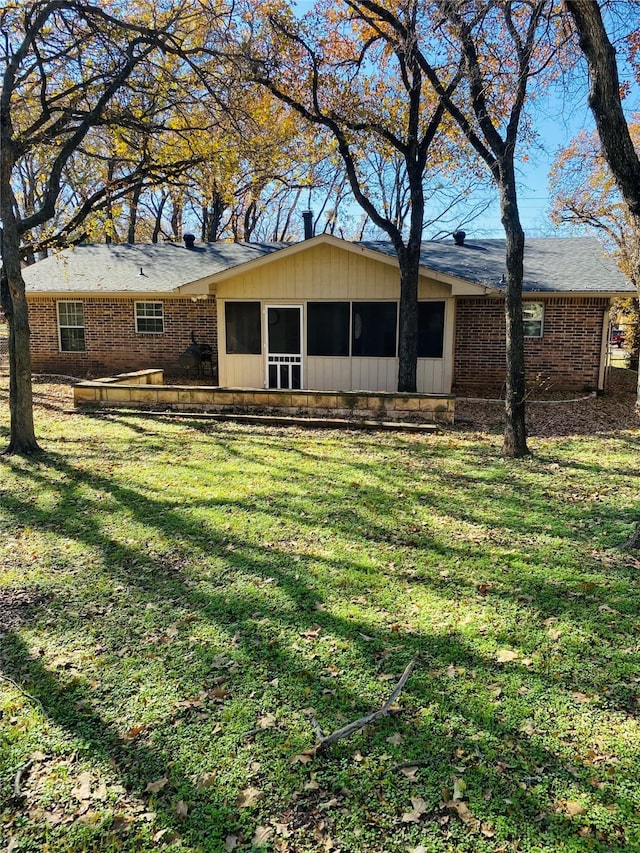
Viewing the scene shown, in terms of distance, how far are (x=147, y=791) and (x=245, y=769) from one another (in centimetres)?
42

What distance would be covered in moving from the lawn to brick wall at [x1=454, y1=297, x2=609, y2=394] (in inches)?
304

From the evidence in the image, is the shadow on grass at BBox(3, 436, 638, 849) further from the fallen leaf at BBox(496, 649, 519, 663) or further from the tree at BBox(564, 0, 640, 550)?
the tree at BBox(564, 0, 640, 550)

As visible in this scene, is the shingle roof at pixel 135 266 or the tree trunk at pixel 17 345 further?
the shingle roof at pixel 135 266

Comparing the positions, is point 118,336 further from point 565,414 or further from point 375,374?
point 565,414

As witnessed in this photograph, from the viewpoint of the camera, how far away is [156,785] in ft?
7.86

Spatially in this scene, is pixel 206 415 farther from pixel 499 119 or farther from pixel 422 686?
pixel 422 686

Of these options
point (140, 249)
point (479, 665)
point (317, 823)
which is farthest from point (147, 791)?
point (140, 249)

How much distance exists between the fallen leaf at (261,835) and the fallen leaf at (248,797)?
4.5 inches

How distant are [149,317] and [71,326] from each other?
8.37 ft

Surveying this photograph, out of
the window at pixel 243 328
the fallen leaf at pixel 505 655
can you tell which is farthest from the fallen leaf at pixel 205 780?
the window at pixel 243 328

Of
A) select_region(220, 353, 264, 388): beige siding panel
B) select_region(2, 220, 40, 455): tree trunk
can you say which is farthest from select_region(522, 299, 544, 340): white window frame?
select_region(2, 220, 40, 455): tree trunk

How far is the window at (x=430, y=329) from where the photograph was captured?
12367 mm

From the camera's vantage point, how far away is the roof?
42.0 ft

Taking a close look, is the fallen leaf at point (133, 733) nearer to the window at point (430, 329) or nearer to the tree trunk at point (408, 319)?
the tree trunk at point (408, 319)
